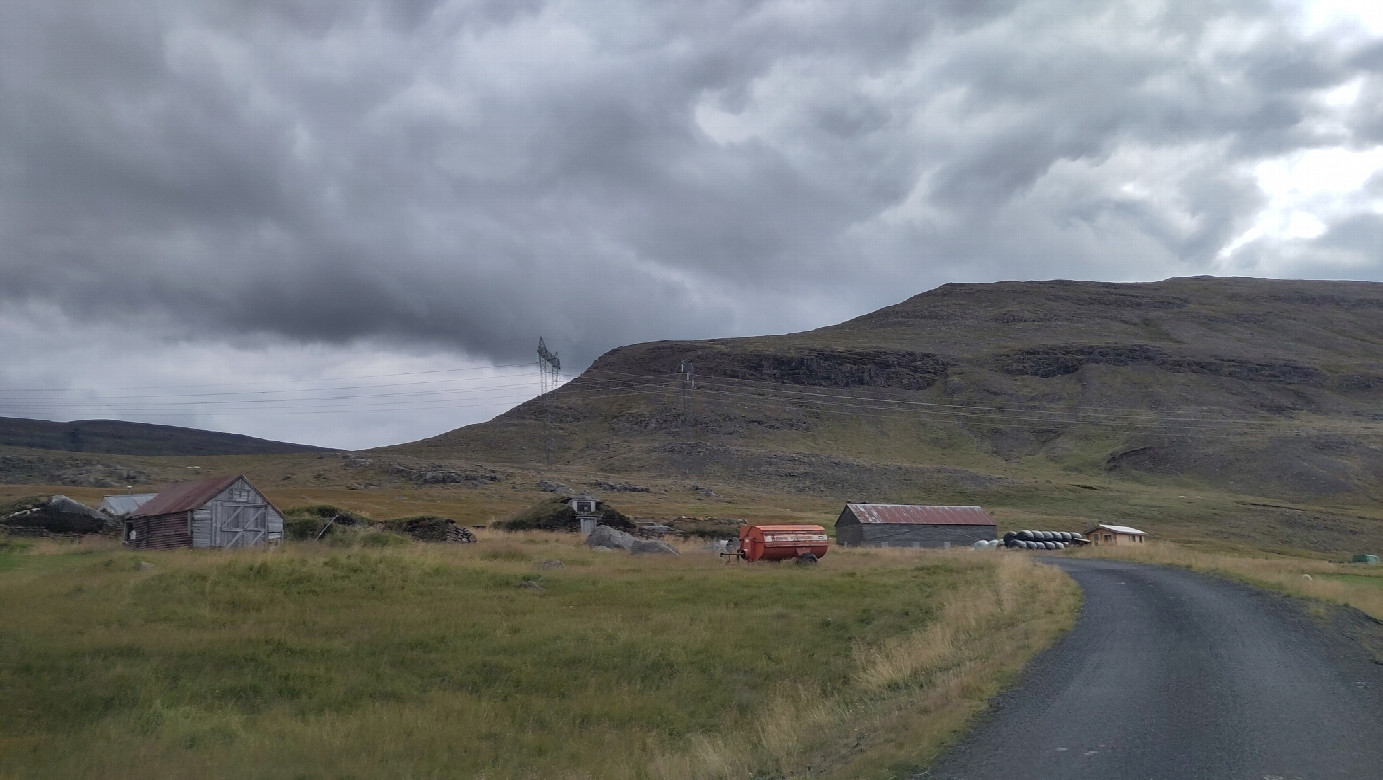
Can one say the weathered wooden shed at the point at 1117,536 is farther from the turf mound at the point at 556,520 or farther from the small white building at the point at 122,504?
the small white building at the point at 122,504

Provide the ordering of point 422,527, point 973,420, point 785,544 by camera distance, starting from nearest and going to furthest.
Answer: point 785,544, point 422,527, point 973,420

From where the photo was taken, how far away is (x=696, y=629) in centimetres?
2158

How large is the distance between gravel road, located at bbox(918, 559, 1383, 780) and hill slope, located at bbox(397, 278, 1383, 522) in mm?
96012

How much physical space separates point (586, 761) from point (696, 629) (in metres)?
8.20

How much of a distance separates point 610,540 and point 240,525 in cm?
1637

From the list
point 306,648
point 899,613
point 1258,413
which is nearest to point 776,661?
point 899,613

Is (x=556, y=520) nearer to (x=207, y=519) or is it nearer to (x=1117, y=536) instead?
(x=207, y=519)

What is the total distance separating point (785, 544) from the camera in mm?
39500

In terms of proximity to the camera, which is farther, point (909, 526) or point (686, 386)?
point (686, 386)

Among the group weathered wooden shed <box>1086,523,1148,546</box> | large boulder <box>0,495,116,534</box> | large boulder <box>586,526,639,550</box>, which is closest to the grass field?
large boulder <box>586,526,639,550</box>

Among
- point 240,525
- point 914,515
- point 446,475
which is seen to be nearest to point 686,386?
point 446,475

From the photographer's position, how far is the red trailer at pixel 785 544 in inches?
1545

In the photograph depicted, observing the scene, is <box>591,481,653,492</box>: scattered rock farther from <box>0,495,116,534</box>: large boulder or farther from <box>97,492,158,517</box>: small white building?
<box>0,495,116,534</box>: large boulder

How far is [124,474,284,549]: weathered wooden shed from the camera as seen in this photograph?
1505 inches
